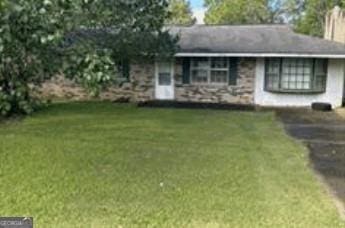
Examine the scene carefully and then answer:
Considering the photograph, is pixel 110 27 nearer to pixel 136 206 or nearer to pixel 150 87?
pixel 150 87

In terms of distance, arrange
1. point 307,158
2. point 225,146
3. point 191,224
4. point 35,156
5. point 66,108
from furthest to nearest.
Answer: point 66,108
point 225,146
point 307,158
point 35,156
point 191,224

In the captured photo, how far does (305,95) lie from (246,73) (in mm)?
2309

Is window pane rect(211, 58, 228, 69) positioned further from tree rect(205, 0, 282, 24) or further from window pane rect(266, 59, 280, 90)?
tree rect(205, 0, 282, 24)

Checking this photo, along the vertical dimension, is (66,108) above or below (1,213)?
below

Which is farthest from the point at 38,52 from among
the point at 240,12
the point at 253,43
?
the point at 240,12

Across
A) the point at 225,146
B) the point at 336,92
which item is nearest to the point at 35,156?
the point at 225,146

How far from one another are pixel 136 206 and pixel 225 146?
4.35 metres

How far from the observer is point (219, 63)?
1908cm

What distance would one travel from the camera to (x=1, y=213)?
235 inches

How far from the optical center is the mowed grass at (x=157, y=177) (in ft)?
19.5

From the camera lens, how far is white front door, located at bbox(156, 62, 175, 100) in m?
19.5

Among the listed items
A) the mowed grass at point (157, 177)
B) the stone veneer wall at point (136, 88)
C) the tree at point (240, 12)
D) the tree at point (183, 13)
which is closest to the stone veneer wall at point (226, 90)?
the stone veneer wall at point (136, 88)

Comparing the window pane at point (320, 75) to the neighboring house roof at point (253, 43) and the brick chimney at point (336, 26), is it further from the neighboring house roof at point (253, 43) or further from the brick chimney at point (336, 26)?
the brick chimney at point (336, 26)

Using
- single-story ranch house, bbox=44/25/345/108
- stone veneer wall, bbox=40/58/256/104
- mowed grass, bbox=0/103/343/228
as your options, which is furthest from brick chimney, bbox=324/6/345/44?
mowed grass, bbox=0/103/343/228
